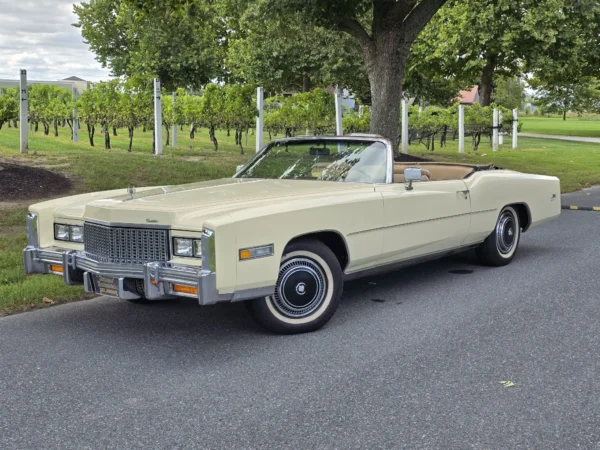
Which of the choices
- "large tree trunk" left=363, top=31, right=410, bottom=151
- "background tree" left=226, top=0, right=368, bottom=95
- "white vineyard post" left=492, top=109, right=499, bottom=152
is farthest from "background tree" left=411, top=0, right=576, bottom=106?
"large tree trunk" left=363, top=31, right=410, bottom=151

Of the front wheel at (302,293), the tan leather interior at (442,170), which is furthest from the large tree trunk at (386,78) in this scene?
the front wheel at (302,293)

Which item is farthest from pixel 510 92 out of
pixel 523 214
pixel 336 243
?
pixel 336 243

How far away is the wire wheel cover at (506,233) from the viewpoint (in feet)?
23.7

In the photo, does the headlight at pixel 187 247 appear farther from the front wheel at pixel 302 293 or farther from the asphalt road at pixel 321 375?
Result: the asphalt road at pixel 321 375

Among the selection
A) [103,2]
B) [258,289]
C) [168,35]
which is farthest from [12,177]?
[103,2]

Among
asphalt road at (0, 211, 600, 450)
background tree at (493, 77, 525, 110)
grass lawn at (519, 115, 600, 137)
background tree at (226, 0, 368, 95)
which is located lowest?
asphalt road at (0, 211, 600, 450)

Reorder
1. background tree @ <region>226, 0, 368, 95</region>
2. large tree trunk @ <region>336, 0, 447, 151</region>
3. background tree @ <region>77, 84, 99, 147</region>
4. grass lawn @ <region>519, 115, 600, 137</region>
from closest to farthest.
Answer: large tree trunk @ <region>336, 0, 447, 151</region>, background tree @ <region>77, 84, 99, 147</region>, background tree @ <region>226, 0, 368, 95</region>, grass lawn @ <region>519, 115, 600, 137</region>

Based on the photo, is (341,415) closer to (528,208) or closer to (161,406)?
(161,406)

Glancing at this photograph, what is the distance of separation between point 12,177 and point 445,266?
7.52 m

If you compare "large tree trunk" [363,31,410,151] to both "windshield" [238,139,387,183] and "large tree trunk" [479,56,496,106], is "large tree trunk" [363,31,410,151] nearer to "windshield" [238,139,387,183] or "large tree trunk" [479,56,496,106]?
"windshield" [238,139,387,183]

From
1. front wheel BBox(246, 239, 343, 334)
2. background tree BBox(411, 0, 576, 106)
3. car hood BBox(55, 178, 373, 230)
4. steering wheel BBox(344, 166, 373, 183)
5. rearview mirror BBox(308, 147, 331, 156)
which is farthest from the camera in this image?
background tree BBox(411, 0, 576, 106)

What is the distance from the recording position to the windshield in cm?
593

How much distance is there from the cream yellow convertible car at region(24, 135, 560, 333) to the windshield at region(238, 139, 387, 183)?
0.04 ft

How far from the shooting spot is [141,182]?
12656 millimetres
